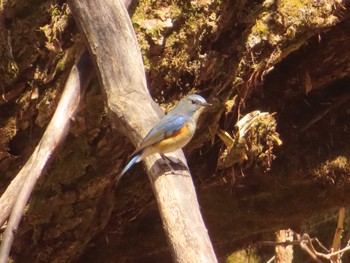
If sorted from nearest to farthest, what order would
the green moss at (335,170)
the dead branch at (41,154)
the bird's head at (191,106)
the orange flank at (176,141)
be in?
1. the dead branch at (41,154)
2. the orange flank at (176,141)
3. the bird's head at (191,106)
4. the green moss at (335,170)

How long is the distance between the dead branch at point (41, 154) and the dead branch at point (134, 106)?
0.20 metres

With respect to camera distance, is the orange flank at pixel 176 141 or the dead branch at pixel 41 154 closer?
the dead branch at pixel 41 154

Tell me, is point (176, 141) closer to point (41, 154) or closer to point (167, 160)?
point (167, 160)

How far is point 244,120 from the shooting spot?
12.3 ft

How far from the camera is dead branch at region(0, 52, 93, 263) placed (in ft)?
8.07

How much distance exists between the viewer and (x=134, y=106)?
2680 millimetres

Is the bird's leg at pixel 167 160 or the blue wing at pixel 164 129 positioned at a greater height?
the blue wing at pixel 164 129

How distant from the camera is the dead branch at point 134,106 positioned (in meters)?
2.14

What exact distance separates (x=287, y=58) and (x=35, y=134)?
145 centimetres

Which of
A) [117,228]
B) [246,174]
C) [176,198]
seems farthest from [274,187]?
[176,198]

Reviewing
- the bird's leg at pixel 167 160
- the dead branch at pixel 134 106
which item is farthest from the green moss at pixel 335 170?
the bird's leg at pixel 167 160

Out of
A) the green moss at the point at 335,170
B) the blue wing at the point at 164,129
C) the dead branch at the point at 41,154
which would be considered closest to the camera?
the dead branch at the point at 41,154

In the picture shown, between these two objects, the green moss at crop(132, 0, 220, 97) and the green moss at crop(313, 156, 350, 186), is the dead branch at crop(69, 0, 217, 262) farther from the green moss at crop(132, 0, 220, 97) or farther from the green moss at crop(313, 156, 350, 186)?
the green moss at crop(313, 156, 350, 186)

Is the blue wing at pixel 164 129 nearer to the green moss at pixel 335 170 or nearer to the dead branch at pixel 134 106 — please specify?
the dead branch at pixel 134 106
